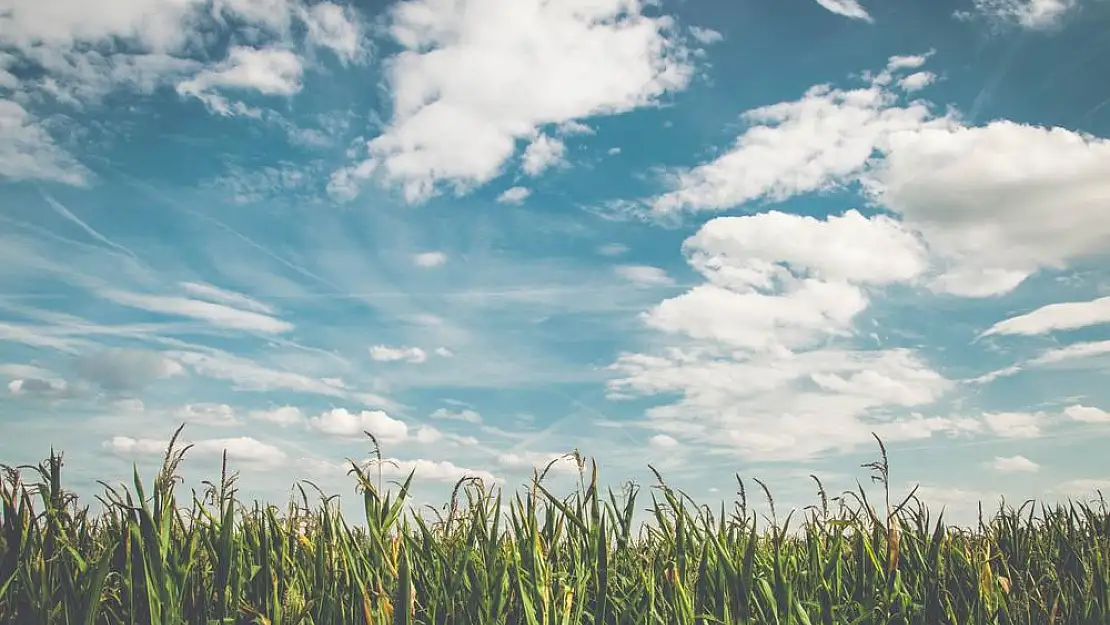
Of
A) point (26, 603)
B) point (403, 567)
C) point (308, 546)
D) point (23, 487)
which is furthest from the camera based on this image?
point (308, 546)

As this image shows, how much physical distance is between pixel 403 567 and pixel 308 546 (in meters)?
1.65

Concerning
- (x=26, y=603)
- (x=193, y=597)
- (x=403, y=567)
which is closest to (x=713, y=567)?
(x=403, y=567)

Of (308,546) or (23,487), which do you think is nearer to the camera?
(23,487)

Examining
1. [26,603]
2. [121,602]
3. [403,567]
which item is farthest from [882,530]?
[26,603]

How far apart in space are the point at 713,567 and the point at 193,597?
2961 mm

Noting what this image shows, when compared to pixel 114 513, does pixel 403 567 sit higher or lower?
lower

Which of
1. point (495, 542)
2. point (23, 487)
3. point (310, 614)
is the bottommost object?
point (310, 614)

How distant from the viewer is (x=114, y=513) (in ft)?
17.4

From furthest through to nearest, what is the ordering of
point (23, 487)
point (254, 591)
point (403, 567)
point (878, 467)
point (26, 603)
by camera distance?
point (878, 467), point (254, 591), point (23, 487), point (26, 603), point (403, 567)

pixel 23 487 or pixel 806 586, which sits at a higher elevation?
pixel 23 487

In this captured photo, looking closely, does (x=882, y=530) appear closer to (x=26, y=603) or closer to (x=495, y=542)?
(x=495, y=542)

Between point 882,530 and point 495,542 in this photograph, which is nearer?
point 495,542

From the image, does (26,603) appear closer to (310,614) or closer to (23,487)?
(23,487)

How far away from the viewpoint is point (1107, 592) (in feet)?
21.0
